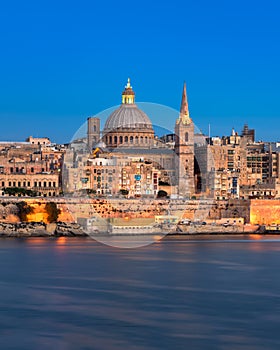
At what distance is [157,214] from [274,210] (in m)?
5.44

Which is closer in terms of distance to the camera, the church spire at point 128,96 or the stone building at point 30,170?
the stone building at point 30,170

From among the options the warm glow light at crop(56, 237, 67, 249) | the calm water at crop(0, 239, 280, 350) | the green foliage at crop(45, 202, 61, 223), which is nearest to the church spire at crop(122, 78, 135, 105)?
the green foliage at crop(45, 202, 61, 223)

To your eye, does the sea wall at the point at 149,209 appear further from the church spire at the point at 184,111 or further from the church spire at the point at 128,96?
the church spire at the point at 128,96

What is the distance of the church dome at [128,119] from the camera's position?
2371 inches

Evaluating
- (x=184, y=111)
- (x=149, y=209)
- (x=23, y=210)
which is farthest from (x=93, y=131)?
(x=23, y=210)

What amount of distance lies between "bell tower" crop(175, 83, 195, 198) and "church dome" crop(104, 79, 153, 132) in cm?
379

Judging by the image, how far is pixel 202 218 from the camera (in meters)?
43.0

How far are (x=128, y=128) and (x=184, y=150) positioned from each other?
5761 mm

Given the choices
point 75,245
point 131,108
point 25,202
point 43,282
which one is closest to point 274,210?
point 25,202

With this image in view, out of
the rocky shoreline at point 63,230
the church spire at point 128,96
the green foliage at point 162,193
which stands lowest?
the rocky shoreline at point 63,230

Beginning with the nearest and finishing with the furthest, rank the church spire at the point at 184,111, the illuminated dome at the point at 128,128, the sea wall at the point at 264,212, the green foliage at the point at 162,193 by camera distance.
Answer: the sea wall at the point at 264,212 < the green foliage at the point at 162,193 < the church spire at the point at 184,111 < the illuminated dome at the point at 128,128

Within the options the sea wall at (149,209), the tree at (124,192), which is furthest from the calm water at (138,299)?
the tree at (124,192)

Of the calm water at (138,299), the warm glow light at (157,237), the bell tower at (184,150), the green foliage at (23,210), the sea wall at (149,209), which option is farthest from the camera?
the bell tower at (184,150)

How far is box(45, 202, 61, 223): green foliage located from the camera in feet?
130
